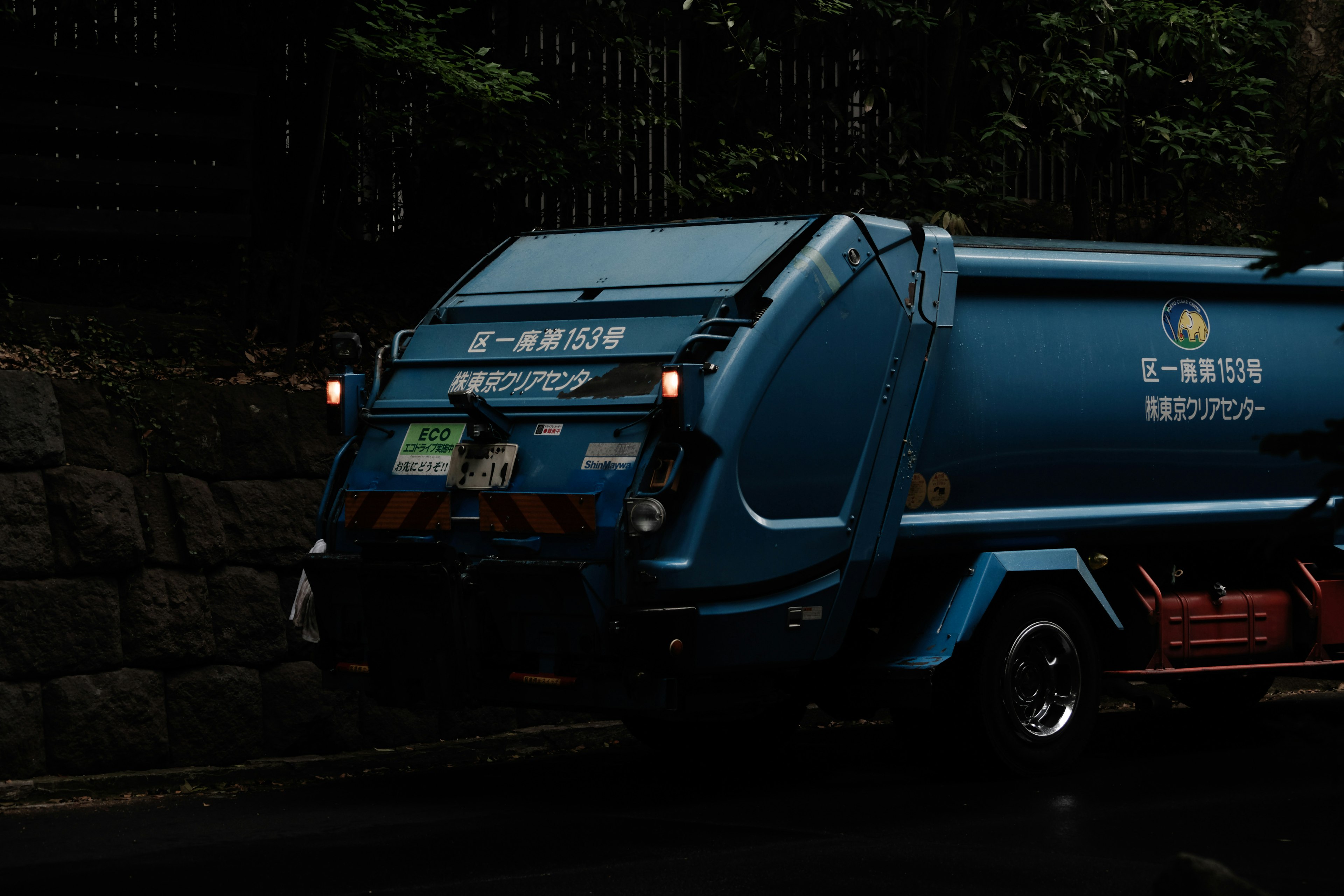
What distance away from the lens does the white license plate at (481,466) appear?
24.0 feet

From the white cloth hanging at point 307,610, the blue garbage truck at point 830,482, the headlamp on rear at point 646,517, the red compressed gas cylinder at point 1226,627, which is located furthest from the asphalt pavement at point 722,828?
the headlamp on rear at point 646,517

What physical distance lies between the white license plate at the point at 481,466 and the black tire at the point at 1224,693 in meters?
4.92

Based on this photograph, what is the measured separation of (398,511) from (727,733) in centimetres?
245

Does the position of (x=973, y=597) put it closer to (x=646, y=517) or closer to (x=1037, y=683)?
(x=1037, y=683)

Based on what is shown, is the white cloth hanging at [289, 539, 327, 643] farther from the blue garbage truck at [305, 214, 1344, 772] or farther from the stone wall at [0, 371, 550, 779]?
the stone wall at [0, 371, 550, 779]

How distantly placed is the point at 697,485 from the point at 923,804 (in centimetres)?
180

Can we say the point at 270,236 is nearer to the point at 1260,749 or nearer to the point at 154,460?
the point at 154,460

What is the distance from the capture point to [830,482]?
7.33 metres

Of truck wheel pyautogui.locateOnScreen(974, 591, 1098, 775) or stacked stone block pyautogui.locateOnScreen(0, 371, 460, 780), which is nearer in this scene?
truck wheel pyautogui.locateOnScreen(974, 591, 1098, 775)

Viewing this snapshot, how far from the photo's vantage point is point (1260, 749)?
29.7 feet

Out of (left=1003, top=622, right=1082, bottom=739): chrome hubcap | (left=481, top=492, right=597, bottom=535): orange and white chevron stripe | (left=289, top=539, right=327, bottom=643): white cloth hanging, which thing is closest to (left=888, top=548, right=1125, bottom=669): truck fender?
(left=1003, top=622, right=1082, bottom=739): chrome hubcap

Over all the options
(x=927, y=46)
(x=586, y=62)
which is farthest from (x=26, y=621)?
(x=927, y=46)

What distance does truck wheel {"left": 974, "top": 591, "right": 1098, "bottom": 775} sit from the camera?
25.8 feet

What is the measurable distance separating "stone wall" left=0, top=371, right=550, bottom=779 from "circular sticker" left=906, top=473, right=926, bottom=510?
2.83 meters
